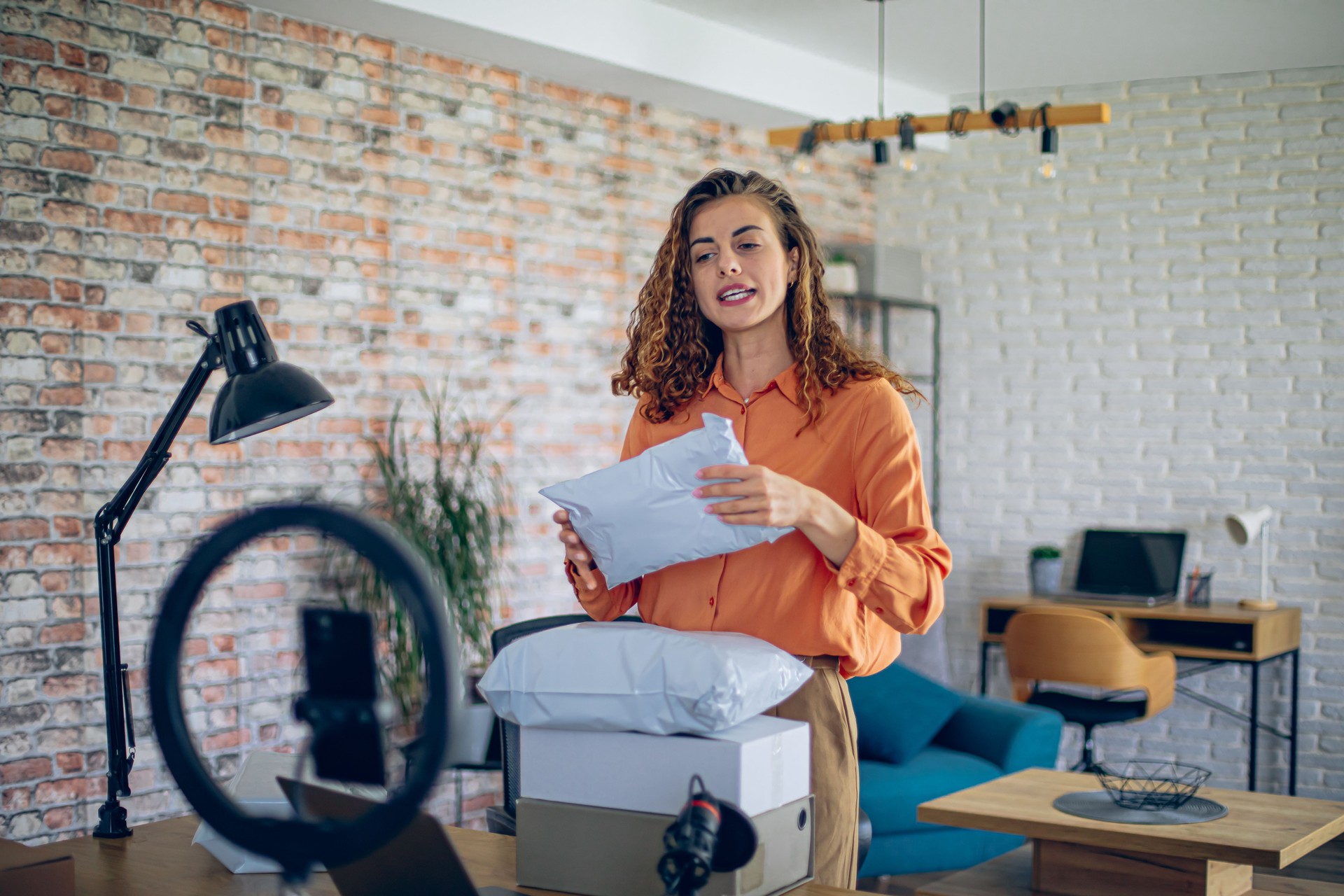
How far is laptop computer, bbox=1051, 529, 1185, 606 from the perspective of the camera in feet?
15.7

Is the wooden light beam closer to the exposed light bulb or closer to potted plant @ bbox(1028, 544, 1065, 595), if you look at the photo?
the exposed light bulb

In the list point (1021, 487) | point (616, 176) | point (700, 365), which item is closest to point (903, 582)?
point (700, 365)

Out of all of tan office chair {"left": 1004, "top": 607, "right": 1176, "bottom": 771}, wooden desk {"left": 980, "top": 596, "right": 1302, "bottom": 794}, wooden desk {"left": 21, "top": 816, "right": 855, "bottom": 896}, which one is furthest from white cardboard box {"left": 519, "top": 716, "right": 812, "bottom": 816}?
wooden desk {"left": 980, "top": 596, "right": 1302, "bottom": 794}

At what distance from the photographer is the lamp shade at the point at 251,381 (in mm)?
1409

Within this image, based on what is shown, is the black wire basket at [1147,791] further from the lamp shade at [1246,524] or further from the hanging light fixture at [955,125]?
the hanging light fixture at [955,125]

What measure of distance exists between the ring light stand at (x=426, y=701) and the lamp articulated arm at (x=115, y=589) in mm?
910

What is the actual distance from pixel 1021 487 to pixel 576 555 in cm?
420

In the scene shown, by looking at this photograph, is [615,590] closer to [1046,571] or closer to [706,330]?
[706,330]

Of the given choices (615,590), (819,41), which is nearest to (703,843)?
(615,590)

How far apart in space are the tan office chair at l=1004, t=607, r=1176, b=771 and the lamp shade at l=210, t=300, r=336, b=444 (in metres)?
Answer: 3.46

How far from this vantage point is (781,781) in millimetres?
1189

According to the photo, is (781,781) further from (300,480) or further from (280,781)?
(300,480)

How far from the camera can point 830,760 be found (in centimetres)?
153

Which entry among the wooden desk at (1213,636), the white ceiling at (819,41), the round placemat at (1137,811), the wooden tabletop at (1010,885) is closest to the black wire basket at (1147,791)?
the round placemat at (1137,811)
